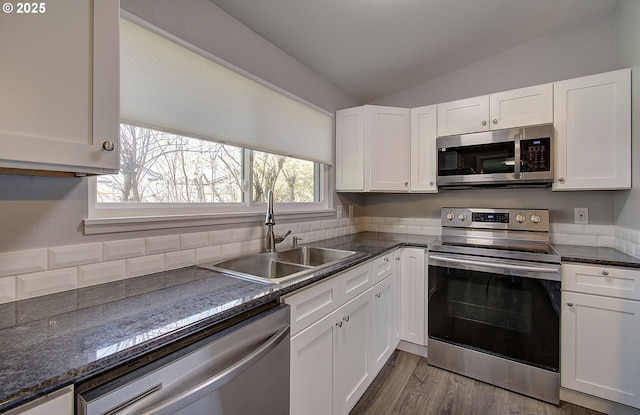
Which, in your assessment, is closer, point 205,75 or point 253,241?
point 205,75

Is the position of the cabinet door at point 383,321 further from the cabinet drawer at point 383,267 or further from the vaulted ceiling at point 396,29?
the vaulted ceiling at point 396,29

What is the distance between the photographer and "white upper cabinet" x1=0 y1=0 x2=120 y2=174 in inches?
27.6

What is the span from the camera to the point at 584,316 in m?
1.72

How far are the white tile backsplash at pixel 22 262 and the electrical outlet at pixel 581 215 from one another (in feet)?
10.5

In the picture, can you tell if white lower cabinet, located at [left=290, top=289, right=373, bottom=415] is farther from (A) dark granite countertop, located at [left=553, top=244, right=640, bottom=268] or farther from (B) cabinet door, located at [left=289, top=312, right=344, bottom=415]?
(A) dark granite countertop, located at [left=553, top=244, right=640, bottom=268]

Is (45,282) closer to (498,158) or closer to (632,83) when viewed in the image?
(498,158)

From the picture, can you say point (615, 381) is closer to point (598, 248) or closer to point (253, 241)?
point (598, 248)

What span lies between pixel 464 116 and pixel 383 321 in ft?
5.71

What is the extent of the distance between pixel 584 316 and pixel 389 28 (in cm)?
218

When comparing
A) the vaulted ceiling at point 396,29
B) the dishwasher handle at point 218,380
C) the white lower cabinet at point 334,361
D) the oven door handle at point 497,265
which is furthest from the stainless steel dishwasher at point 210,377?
the vaulted ceiling at point 396,29

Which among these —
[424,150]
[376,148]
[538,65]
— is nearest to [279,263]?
[376,148]

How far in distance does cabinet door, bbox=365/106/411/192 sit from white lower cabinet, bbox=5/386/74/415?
88.5 inches

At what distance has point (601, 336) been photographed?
1.68m

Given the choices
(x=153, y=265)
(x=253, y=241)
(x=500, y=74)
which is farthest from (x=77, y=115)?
(x=500, y=74)
